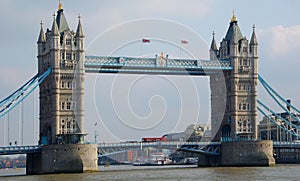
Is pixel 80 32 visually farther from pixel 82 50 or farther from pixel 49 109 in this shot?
pixel 49 109

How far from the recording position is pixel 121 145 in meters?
113

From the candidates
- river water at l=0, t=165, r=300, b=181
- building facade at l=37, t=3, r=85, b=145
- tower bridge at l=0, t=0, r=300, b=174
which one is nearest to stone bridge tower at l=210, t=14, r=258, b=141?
tower bridge at l=0, t=0, r=300, b=174

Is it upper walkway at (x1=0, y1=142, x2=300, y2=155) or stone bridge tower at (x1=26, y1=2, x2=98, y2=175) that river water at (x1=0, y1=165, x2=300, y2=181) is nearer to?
upper walkway at (x1=0, y1=142, x2=300, y2=155)

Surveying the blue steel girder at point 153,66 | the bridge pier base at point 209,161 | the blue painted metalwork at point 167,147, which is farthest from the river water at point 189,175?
the bridge pier base at point 209,161

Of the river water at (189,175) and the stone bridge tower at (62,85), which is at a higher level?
the stone bridge tower at (62,85)

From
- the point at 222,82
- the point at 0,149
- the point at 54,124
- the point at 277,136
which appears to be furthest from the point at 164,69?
the point at 277,136

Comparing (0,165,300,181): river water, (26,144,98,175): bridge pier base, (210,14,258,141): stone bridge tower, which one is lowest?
(0,165,300,181): river water

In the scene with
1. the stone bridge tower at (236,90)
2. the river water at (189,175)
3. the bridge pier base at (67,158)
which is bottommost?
Result: the river water at (189,175)

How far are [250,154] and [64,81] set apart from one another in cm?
3361

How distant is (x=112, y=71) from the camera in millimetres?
118750

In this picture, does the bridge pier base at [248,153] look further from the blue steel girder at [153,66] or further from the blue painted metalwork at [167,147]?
the blue steel girder at [153,66]

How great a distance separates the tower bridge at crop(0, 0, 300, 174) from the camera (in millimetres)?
106625

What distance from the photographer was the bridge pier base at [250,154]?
11944cm

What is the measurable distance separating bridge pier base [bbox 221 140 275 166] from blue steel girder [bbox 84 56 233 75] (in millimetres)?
14487
